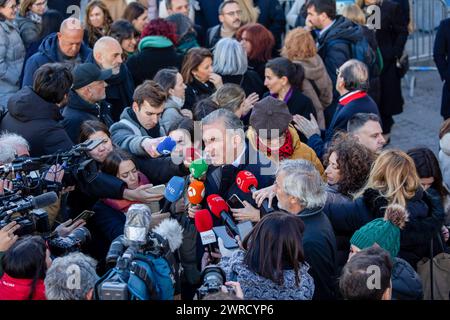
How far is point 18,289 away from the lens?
4602 millimetres

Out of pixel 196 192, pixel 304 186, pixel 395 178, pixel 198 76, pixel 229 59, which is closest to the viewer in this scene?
pixel 304 186

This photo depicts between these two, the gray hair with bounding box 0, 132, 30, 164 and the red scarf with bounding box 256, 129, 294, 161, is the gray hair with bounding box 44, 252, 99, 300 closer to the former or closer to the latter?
the gray hair with bounding box 0, 132, 30, 164

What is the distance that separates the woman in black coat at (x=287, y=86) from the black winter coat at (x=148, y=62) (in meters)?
1.18

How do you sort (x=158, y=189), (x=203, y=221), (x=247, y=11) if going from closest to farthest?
(x=203, y=221) → (x=158, y=189) → (x=247, y=11)

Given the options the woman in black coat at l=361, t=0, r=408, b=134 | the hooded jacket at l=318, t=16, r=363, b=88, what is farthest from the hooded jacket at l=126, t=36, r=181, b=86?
the woman in black coat at l=361, t=0, r=408, b=134

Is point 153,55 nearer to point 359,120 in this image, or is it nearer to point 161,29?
point 161,29

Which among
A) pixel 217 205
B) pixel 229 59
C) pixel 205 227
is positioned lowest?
pixel 205 227

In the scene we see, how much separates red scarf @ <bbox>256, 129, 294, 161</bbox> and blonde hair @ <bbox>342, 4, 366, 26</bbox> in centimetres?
350

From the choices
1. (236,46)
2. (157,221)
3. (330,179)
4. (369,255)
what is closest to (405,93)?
(236,46)

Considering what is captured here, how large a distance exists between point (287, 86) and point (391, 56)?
311 cm

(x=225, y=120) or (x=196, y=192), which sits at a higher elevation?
(x=225, y=120)

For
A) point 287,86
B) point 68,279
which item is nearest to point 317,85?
point 287,86

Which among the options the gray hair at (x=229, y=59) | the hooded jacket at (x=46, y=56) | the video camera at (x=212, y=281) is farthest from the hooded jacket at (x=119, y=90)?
the video camera at (x=212, y=281)

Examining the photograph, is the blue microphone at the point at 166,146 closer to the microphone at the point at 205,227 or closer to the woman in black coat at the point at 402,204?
the microphone at the point at 205,227
